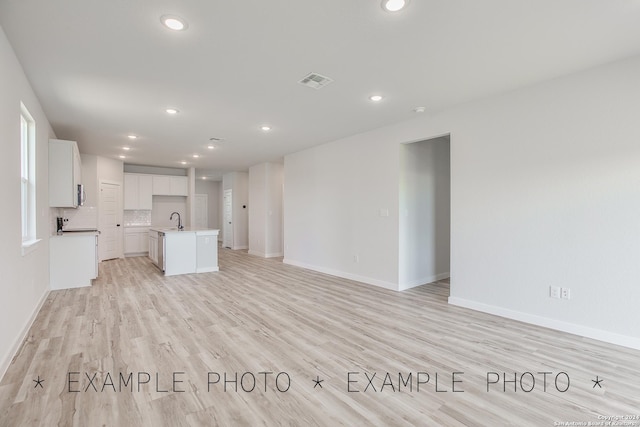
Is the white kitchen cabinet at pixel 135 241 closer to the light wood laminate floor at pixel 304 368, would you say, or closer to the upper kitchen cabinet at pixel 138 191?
the upper kitchen cabinet at pixel 138 191

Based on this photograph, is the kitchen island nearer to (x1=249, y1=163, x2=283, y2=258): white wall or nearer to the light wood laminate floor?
the light wood laminate floor

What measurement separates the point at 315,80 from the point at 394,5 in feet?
4.11

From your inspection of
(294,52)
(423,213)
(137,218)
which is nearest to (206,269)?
(137,218)

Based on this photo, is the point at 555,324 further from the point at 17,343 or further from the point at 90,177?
the point at 90,177

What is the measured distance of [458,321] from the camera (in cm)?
333

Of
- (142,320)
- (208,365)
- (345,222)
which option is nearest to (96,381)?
(208,365)

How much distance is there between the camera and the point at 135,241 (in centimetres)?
845

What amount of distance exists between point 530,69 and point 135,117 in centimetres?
484

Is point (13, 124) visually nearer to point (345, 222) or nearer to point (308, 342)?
point (308, 342)

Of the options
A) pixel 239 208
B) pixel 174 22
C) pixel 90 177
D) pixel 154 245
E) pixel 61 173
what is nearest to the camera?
pixel 174 22

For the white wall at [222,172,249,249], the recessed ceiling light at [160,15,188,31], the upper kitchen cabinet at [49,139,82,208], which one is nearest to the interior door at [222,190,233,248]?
the white wall at [222,172,249,249]

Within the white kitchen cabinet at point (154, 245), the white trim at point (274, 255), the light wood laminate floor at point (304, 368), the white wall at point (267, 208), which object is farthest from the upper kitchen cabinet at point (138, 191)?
the light wood laminate floor at point (304, 368)

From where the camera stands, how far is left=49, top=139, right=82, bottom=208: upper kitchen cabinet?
4.51 metres

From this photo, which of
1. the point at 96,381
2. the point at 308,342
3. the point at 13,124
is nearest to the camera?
the point at 96,381
